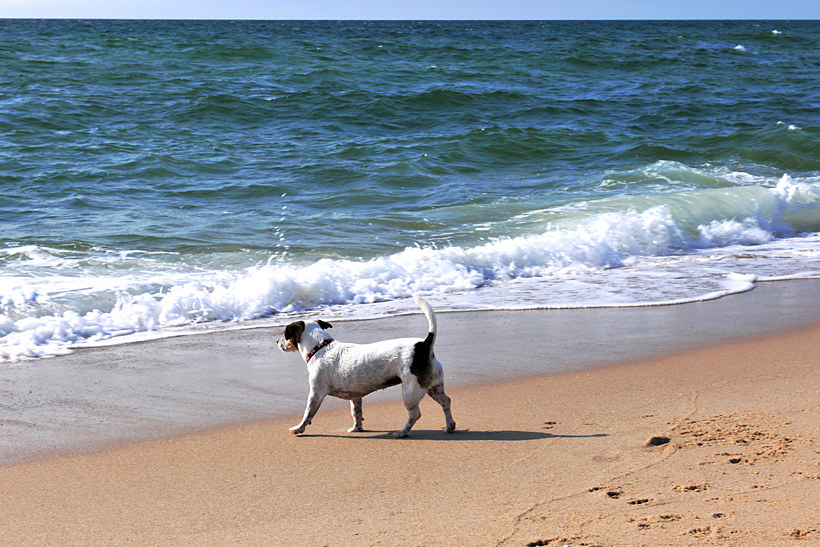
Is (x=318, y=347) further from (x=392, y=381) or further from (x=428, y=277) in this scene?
(x=428, y=277)

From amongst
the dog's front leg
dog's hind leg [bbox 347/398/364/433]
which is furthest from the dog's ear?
dog's hind leg [bbox 347/398/364/433]

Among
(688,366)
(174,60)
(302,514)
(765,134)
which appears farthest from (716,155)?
(174,60)

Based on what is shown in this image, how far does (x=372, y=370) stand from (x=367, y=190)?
9.23 m

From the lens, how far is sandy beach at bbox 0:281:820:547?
323cm

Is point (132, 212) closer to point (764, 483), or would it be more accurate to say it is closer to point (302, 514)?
point (302, 514)

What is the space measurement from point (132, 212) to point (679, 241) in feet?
25.0

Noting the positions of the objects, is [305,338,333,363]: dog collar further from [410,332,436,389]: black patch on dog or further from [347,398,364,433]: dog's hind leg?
[410,332,436,389]: black patch on dog

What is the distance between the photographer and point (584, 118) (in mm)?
20453

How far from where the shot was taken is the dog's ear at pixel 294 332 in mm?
4598

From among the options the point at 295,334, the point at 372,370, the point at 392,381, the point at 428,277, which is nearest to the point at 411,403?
the point at 392,381

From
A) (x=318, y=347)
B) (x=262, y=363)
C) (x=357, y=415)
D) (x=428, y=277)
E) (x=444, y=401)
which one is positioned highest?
(x=318, y=347)

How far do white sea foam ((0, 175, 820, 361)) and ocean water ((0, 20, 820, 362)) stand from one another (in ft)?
0.10

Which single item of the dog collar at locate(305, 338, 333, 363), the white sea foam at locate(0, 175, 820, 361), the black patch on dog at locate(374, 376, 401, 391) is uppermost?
the dog collar at locate(305, 338, 333, 363)

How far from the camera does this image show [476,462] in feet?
13.1
